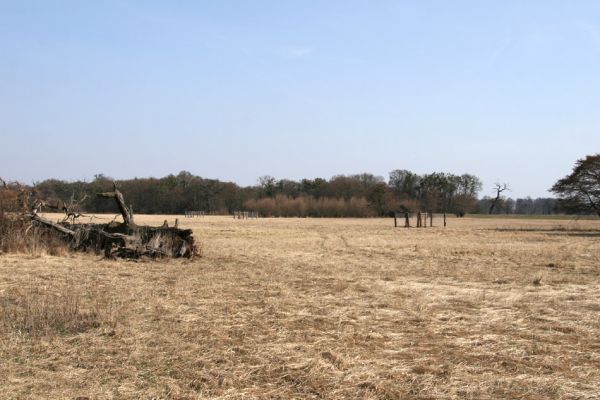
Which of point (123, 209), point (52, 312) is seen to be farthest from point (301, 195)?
point (52, 312)

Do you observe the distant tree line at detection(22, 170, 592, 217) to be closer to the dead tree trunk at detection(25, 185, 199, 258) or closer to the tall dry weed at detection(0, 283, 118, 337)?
the dead tree trunk at detection(25, 185, 199, 258)

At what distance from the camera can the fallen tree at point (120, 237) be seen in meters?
18.1

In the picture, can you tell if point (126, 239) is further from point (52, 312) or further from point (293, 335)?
point (293, 335)

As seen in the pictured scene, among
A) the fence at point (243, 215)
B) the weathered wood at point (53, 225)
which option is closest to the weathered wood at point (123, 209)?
the weathered wood at point (53, 225)

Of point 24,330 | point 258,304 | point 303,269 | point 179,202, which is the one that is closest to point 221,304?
point 258,304

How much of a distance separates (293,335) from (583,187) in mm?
41828

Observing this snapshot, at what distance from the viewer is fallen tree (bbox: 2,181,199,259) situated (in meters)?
18.1

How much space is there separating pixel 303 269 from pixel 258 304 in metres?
6.24

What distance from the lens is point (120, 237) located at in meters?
18.3

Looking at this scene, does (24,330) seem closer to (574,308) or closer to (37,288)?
(37,288)

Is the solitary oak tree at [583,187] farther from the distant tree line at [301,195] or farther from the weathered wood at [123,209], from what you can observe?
the distant tree line at [301,195]

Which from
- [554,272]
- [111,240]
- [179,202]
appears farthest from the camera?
[179,202]

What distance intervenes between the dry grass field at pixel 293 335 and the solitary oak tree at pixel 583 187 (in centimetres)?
3170

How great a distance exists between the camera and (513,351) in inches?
277
